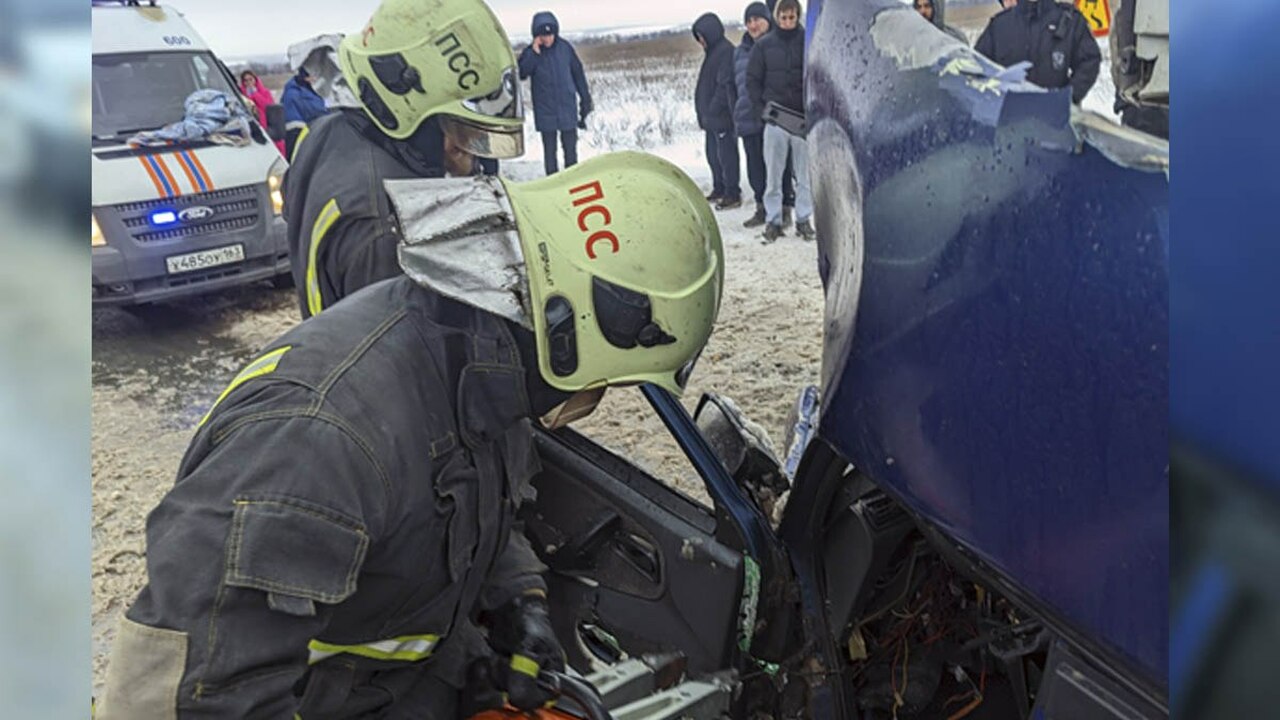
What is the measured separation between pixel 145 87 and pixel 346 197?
5.41m

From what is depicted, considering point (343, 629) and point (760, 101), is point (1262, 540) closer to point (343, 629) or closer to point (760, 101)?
point (343, 629)

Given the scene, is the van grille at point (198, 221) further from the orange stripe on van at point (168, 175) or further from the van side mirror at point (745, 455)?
the van side mirror at point (745, 455)

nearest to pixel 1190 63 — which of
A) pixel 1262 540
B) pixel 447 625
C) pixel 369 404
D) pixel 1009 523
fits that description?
pixel 1262 540

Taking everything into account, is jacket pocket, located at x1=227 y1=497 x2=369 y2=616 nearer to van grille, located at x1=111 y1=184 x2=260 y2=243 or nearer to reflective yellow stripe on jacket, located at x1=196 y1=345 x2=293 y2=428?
reflective yellow stripe on jacket, located at x1=196 y1=345 x2=293 y2=428

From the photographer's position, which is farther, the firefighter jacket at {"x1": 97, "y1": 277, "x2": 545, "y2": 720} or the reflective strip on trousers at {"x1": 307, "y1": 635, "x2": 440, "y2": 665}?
the reflective strip on trousers at {"x1": 307, "y1": 635, "x2": 440, "y2": 665}

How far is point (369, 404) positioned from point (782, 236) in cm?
715

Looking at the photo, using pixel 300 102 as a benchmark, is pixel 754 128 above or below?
below

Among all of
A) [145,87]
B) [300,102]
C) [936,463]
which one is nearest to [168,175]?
[145,87]

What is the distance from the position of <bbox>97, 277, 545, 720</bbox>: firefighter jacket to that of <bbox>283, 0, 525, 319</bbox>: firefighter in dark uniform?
1400 mm

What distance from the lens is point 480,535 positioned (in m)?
1.81

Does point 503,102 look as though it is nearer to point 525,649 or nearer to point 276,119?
point 525,649

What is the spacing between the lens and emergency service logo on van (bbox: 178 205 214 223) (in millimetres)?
7133

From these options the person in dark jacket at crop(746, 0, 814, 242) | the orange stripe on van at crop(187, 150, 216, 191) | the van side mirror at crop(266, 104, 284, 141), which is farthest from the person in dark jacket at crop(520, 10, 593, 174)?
the orange stripe on van at crop(187, 150, 216, 191)

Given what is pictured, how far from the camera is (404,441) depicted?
161 centimetres
